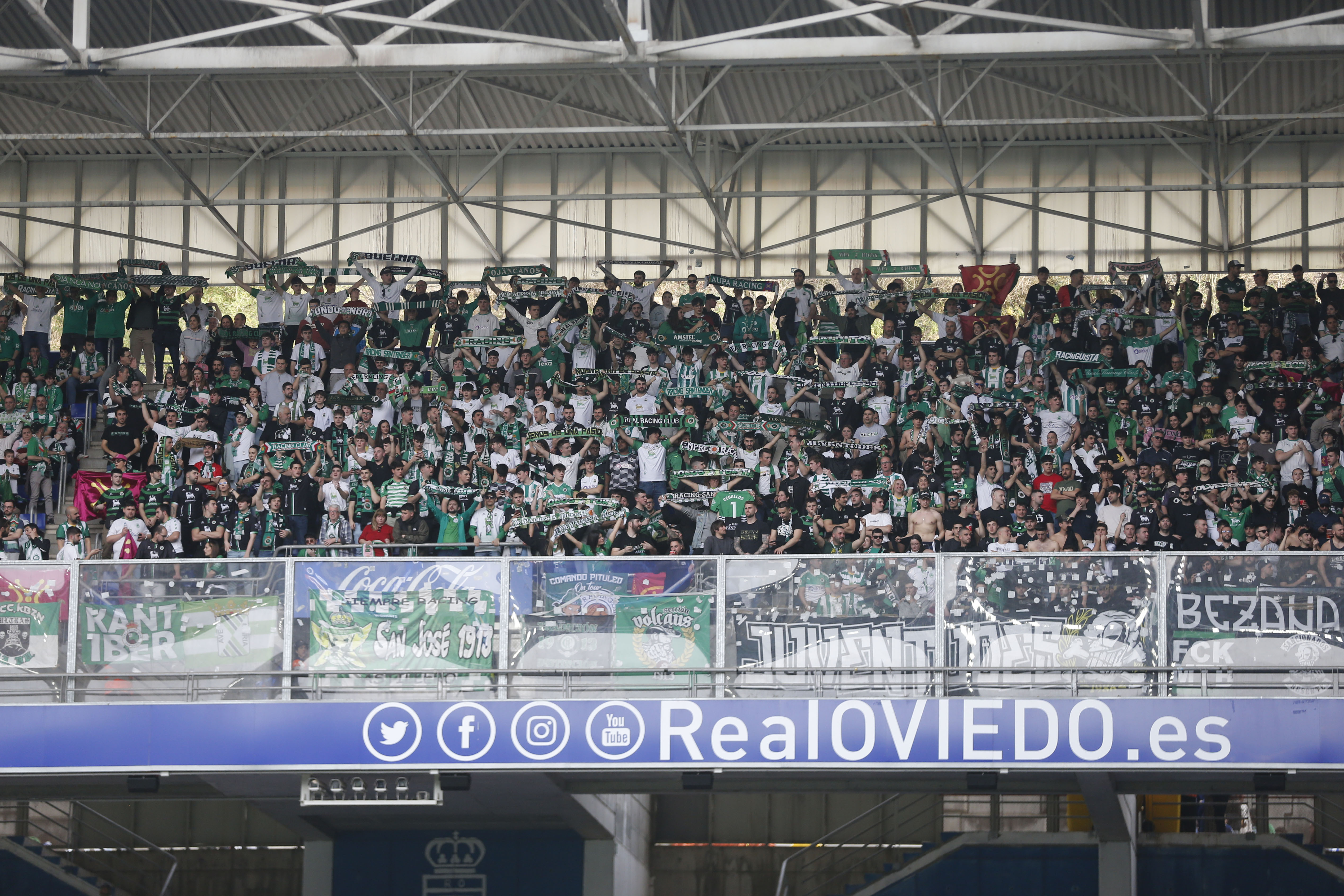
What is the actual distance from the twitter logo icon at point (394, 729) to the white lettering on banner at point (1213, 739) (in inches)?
260

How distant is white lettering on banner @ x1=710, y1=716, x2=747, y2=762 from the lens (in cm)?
1508

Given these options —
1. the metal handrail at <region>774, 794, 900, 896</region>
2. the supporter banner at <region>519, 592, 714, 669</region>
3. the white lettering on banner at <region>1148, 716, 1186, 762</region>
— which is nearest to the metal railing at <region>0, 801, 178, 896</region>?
the metal handrail at <region>774, 794, 900, 896</region>

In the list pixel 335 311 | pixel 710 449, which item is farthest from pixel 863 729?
pixel 335 311

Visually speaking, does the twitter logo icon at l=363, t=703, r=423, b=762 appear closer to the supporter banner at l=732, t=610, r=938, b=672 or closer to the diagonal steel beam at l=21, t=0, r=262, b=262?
the supporter banner at l=732, t=610, r=938, b=672

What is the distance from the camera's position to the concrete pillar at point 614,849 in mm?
20656

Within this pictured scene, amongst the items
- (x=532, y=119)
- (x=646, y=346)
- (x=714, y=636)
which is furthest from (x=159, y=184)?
(x=714, y=636)

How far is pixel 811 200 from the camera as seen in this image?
30266 mm

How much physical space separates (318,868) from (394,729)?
6.78 m

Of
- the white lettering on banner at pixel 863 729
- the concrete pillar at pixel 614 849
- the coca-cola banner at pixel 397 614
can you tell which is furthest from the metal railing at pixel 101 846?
the white lettering on banner at pixel 863 729

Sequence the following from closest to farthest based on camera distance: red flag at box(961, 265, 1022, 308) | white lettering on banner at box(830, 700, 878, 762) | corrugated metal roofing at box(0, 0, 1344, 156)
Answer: white lettering on banner at box(830, 700, 878, 762) < corrugated metal roofing at box(0, 0, 1344, 156) < red flag at box(961, 265, 1022, 308)

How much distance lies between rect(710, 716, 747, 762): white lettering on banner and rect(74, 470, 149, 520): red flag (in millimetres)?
10258

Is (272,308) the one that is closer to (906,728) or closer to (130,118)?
(130,118)

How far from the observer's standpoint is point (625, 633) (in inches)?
597

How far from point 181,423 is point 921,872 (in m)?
11.3
